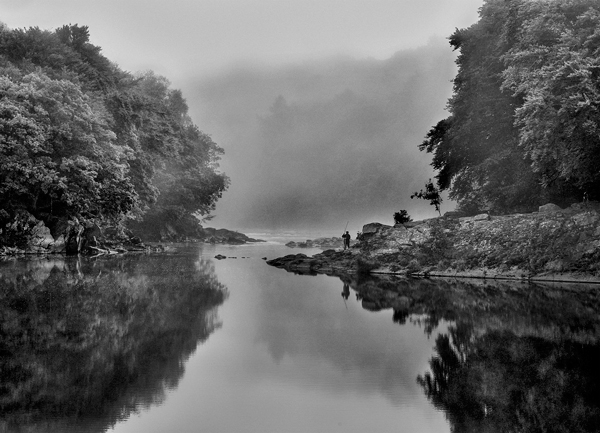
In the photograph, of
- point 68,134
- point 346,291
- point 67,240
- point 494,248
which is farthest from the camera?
point 67,240

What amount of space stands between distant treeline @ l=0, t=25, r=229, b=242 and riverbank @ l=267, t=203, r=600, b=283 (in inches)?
500

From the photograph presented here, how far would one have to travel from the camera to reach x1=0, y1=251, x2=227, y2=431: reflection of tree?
543cm

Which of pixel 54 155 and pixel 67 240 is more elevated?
pixel 54 155

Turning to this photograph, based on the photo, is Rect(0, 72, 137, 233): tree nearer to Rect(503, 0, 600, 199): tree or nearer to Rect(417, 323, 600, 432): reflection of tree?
Rect(503, 0, 600, 199): tree

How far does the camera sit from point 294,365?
707 cm

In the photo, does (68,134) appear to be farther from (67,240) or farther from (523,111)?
(523,111)

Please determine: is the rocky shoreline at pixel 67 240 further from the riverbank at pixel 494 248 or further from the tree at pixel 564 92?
the tree at pixel 564 92

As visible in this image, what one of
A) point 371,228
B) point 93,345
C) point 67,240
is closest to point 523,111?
point 371,228

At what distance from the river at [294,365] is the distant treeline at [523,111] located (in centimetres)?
863

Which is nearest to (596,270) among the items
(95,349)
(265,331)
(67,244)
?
(265,331)

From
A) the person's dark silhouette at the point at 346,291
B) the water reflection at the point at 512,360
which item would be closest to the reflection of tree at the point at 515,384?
the water reflection at the point at 512,360

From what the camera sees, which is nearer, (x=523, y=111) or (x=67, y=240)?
(x=523, y=111)

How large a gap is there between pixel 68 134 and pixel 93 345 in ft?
82.1

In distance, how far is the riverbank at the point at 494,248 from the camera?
20672 millimetres
